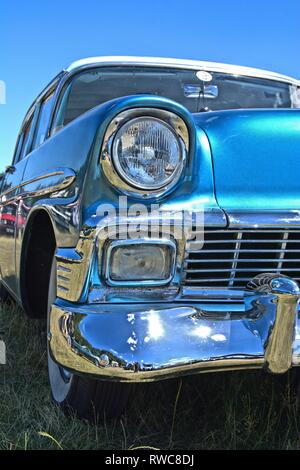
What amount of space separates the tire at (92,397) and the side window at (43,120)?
4.33 ft

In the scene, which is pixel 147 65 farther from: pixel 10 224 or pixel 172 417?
pixel 172 417

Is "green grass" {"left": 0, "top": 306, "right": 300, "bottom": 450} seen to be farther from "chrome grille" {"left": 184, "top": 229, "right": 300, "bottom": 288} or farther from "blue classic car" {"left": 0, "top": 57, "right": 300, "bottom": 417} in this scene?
"chrome grille" {"left": 184, "top": 229, "right": 300, "bottom": 288}

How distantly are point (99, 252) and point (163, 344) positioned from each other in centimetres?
32

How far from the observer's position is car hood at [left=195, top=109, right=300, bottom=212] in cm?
164

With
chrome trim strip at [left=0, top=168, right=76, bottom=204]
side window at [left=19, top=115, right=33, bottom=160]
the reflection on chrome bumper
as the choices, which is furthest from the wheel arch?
side window at [left=19, top=115, right=33, bottom=160]

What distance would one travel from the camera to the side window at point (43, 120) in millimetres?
2941

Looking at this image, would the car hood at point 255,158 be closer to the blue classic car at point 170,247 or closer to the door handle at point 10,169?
the blue classic car at point 170,247

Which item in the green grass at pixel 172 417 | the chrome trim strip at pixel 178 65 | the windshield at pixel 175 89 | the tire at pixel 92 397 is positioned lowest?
the green grass at pixel 172 417

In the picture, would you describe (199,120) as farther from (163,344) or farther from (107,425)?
(107,425)

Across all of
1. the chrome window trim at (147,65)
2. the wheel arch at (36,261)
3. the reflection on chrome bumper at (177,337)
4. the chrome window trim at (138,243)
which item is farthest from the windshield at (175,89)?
the reflection on chrome bumper at (177,337)

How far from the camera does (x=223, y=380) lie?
7.45 feet

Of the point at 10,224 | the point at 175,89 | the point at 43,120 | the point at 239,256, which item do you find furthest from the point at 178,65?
the point at 239,256

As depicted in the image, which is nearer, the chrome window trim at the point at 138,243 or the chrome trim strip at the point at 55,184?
the chrome window trim at the point at 138,243

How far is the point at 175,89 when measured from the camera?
2934 millimetres
